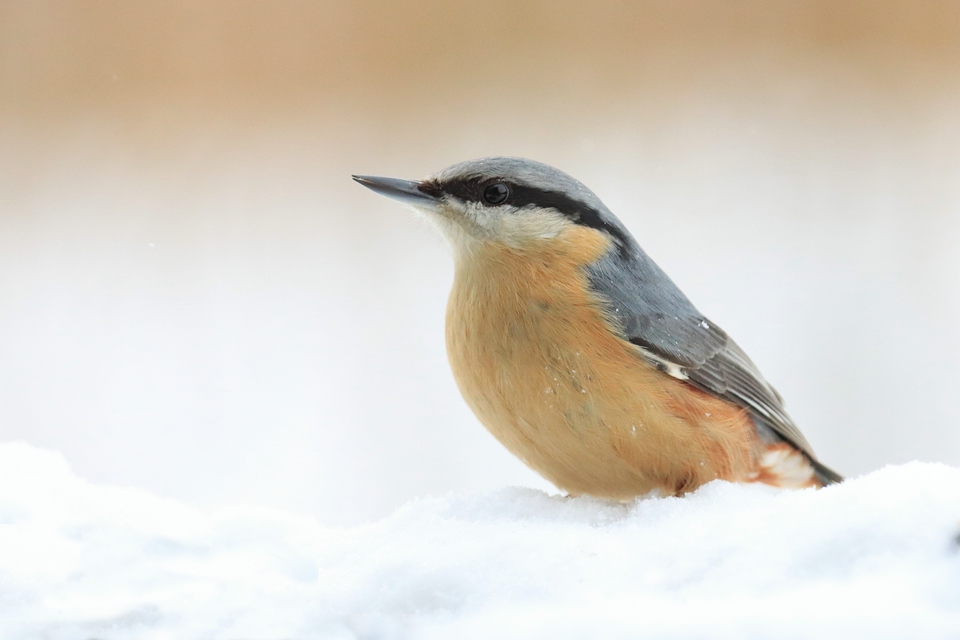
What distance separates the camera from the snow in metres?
0.89

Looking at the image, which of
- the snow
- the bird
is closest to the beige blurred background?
the bird

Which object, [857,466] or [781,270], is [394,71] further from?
[857,466]

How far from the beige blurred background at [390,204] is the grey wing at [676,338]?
50.1 inches

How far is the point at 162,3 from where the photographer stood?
3102 millimetres

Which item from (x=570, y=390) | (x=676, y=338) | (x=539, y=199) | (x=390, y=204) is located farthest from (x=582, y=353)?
(x=390, y=204)

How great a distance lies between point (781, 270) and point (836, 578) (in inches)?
99.5

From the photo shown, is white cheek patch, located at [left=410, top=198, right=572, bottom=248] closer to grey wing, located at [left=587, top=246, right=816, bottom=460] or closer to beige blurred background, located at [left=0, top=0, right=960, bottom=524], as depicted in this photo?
grey wing, located at [left=587, top=246, right=816, bottom=460]

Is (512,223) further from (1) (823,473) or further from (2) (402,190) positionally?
(1) (823,473)

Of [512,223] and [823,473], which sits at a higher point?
[512,223]

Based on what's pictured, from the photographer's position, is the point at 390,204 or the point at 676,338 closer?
the point at 676,338

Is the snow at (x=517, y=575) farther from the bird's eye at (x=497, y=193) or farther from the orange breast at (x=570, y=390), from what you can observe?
the bird's eye at (x=497, y=193)

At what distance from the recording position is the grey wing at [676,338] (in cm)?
164

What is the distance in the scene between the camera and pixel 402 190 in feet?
5.68

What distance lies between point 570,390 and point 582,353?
0.08 m
